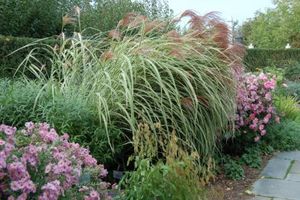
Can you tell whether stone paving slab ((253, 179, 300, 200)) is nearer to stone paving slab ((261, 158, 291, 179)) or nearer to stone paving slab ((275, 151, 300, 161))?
stone paving slab ((261, 158, 291, 179))

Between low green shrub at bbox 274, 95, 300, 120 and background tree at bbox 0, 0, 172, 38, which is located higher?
background tree at bbox 0, 0, 172, 38

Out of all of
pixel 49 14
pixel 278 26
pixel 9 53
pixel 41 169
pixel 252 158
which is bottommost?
pixel 252 158

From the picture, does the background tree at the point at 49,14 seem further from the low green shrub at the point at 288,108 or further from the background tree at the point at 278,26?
the background tree at the point at 278,26

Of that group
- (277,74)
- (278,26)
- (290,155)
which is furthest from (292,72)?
(278,26)

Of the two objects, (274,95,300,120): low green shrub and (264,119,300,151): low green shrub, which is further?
(274,95,300,120): low green shrub

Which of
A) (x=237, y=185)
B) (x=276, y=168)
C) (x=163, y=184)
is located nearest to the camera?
(x=163, y=184)

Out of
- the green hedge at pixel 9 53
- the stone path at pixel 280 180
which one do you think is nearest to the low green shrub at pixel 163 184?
the stone path at pixel 280 180

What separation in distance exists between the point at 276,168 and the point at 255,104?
0.76 metres

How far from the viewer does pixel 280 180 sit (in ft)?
13.2

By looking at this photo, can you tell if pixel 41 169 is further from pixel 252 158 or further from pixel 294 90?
pixel 294 90

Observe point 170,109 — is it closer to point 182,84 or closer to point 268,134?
point 182,84

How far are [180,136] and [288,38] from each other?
22.8m

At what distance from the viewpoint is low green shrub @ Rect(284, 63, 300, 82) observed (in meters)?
13.0

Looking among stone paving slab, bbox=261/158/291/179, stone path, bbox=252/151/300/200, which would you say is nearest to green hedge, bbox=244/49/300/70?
stone path, bbox=252/151/300/200
